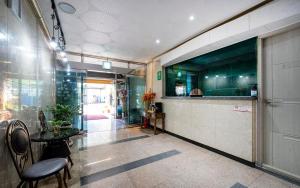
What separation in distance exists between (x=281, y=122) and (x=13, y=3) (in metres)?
4.19

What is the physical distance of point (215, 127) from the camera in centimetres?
313

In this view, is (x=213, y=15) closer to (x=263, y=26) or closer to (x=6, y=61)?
(x=263, y=26)

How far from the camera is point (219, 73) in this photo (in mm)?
4527

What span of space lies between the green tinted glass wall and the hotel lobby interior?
0.18 ft

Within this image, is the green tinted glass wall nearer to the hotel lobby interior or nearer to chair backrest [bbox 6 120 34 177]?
the hotel lobby interior

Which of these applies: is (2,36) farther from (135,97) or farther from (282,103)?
(135,97)

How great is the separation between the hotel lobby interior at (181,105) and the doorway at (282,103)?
14 millimetres

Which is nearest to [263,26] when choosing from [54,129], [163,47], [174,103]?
[163,47]

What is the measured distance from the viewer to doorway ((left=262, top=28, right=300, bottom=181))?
2117 millimetres

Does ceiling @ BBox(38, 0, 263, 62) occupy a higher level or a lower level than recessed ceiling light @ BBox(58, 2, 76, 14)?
lower

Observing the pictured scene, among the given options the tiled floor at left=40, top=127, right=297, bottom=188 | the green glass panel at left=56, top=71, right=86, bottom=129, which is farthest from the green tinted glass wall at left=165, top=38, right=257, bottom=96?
the green glass panel at left=56, top=71, right=86, bottom=129

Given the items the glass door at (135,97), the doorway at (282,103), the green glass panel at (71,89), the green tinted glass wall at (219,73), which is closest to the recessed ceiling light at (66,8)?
the green glass panel at (71,89)

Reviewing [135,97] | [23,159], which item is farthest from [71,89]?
[23,159]

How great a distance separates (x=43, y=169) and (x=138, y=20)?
9.50ft
